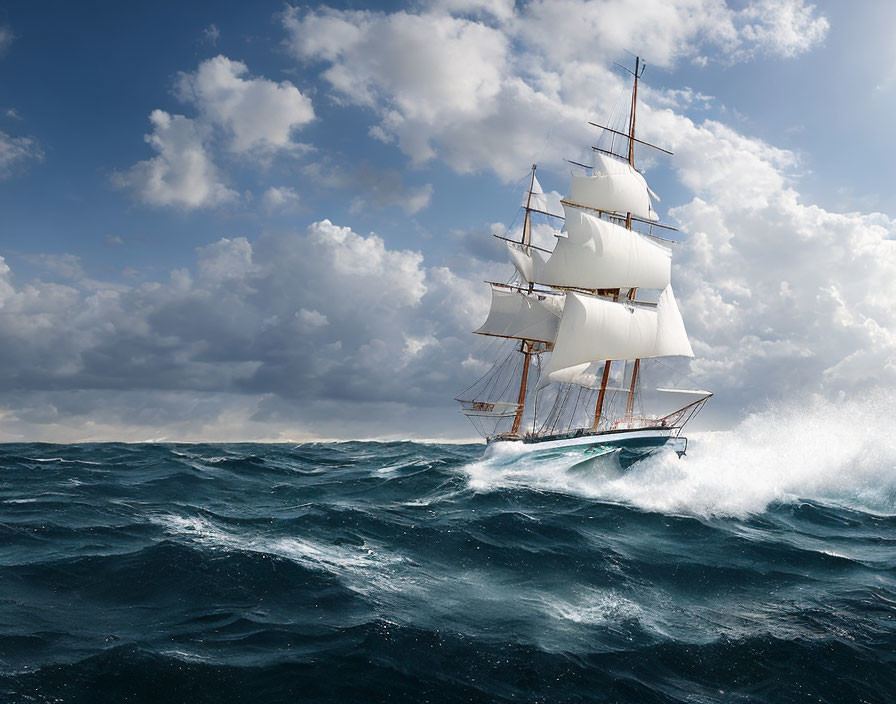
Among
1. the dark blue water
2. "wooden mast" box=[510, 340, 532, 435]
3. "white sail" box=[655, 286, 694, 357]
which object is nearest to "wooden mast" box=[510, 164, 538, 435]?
"wooden mast" box=[510, 340, 532, 435]

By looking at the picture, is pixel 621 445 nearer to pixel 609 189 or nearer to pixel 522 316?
pixel 522 316

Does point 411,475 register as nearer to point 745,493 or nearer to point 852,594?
point 745,493

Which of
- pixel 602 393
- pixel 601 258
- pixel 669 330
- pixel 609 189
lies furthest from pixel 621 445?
pixel 609 189

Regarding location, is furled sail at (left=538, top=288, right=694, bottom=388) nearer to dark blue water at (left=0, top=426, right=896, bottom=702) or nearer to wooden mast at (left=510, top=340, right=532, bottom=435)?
wooden mast at (left=510, top=340, right=532, bottom=435)

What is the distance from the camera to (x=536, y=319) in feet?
237

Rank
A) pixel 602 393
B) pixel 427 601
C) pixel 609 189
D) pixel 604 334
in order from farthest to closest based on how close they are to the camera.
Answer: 1. pixel 609 189
2. pixel 602 393
3. pixel 604 334
4. pixel 427 601

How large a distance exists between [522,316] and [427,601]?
61.1m

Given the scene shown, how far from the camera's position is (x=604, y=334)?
196ft

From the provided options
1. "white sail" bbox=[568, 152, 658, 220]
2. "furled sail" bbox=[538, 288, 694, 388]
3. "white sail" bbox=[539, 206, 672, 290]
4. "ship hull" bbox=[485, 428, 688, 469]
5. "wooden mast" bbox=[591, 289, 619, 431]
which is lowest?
"ship hull" bbox=[485, 428, 688, 469]

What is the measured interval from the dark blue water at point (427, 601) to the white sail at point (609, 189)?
153 feet

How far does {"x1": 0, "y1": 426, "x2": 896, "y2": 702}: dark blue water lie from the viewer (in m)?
9.58

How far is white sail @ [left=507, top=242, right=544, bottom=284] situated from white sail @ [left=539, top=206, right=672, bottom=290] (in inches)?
383

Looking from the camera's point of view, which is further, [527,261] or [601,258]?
[527,261]

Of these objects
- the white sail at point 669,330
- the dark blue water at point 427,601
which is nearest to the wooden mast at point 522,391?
the white sail at point 669,330
